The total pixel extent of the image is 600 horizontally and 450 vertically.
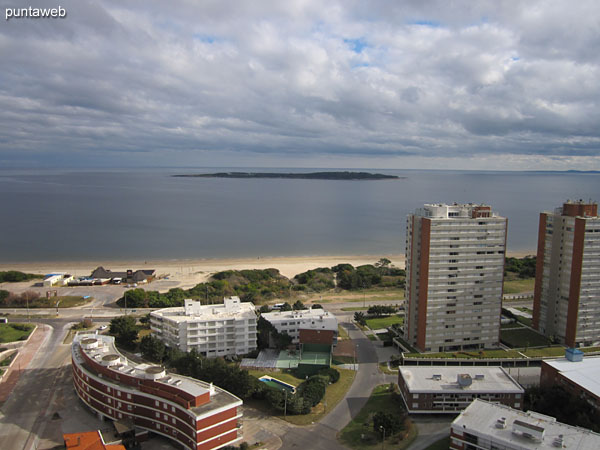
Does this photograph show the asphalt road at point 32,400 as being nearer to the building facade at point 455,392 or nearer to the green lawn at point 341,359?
the green lawn at point 341,359

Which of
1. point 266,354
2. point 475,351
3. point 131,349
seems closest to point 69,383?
point 131,349

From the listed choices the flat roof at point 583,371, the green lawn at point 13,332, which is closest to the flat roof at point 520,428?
the flat roof at point 583,371

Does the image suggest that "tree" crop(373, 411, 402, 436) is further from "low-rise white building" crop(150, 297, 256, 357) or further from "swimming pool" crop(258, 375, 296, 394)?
"low-rise white building" crop(150, 297, 256, 357)

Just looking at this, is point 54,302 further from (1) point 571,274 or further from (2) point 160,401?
(1) point 571,274

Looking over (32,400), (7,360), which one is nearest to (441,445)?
(32,400)

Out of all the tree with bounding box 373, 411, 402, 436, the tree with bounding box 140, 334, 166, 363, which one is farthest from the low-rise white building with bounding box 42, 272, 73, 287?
the tree with bounding box 373, 411, 402, 436

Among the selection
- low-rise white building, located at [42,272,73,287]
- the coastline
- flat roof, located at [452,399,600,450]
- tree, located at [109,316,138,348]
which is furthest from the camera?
the coastline
